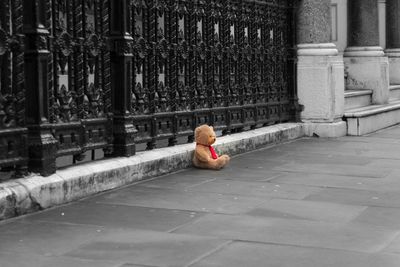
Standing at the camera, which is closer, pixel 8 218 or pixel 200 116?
pixel 8 218

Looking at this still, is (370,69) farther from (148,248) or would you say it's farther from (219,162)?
(148,248)

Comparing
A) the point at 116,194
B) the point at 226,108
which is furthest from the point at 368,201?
the point at 226,108

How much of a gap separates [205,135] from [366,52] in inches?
274

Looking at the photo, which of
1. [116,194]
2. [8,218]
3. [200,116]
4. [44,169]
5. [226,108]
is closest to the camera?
[8,218]

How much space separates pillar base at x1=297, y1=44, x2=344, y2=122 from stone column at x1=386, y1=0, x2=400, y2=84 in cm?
656

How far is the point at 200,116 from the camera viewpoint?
9664 millimetres

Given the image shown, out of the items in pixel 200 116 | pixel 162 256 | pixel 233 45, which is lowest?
pixel 162 256

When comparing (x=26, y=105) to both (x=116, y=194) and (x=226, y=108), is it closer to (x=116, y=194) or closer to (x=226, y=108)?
(x=116, y=194)

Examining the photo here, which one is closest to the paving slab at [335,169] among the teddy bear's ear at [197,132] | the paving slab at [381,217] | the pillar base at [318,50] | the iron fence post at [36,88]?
the teddy bear's ear at [197,132]

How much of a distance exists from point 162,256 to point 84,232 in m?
0.89

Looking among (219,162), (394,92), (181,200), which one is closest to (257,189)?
(181,200)

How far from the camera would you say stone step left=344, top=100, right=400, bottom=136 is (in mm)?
12961

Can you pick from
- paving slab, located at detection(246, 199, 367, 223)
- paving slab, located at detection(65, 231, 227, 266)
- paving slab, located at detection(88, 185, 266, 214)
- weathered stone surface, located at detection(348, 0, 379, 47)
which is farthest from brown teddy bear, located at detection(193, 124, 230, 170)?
weathered stone surface, located at detection(348, 0, 379, 47)

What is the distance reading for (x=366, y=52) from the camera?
584 inches
